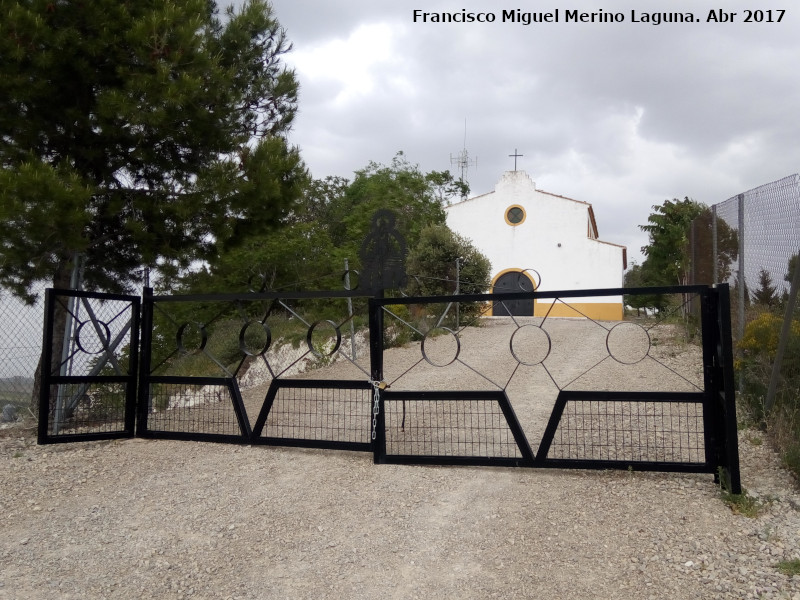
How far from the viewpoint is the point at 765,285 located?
6.84m

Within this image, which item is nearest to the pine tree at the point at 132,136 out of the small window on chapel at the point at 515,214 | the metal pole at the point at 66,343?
the metal pole at the point at 66,343

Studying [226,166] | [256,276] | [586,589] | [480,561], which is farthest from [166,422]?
[256,276]

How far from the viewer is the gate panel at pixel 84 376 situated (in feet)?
22.1

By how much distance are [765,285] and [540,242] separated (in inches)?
890

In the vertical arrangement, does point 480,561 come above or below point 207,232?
below

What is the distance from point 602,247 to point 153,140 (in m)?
23.3

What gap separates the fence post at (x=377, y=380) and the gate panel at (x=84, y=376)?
2.85 meters

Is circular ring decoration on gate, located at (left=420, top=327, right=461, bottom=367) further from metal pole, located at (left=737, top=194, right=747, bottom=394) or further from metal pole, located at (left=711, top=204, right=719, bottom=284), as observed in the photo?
metal pole, located at (left=737, top=194, right=747, bottom=394)

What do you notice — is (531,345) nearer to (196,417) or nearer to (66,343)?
(196,417)

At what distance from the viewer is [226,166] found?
7.88 metres

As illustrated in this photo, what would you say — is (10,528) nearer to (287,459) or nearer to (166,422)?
(287,459)

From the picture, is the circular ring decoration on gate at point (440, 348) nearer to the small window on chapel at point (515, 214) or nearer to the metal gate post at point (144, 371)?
the metal gate post at point (144, 371)

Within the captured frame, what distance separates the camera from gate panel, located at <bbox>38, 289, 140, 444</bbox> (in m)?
6.73

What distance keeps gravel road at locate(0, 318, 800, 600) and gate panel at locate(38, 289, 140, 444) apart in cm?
106
